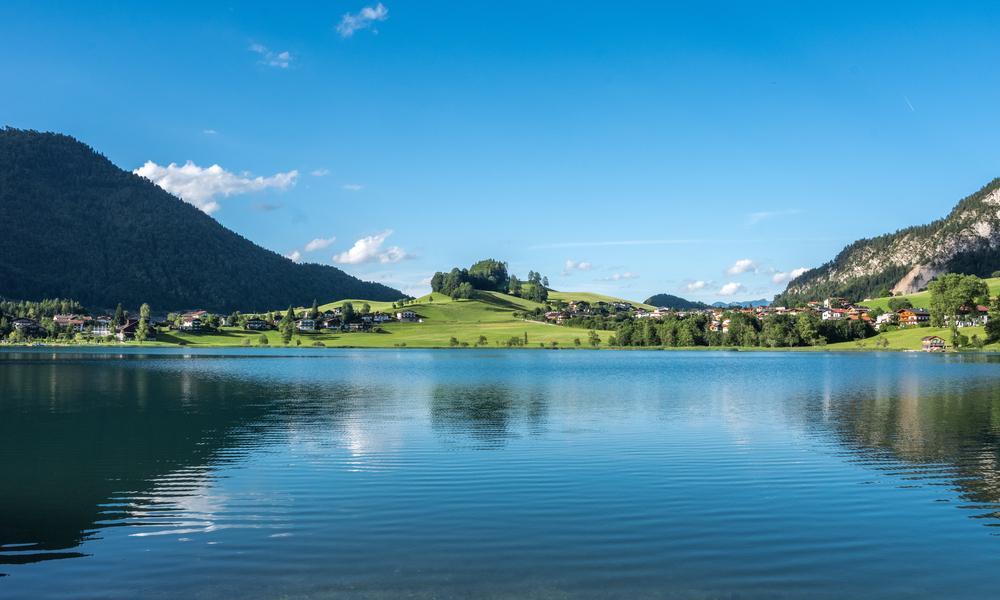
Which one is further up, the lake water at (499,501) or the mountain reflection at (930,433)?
the lake water at (499,501)

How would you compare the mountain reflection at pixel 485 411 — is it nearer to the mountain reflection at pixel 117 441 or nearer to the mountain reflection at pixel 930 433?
the mountain reflection at pixel 117 441

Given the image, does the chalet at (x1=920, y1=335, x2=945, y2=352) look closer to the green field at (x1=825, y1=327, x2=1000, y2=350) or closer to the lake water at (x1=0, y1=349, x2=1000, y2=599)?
the green field at (x1=825, y1=327, x2=1000, y2=350)

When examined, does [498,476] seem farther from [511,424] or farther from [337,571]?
[511,424]

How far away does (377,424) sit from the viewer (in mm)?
43812

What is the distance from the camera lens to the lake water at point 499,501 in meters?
16.4

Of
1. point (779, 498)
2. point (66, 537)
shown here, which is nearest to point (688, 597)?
point (779, 498)

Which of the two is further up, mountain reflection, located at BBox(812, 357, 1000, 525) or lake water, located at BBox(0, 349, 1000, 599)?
lake water, located at BBox(0, 349, 1000, 599)

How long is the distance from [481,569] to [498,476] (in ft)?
36.8

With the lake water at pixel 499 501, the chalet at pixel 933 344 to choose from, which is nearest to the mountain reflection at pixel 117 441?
the lake water at pixel 499 501

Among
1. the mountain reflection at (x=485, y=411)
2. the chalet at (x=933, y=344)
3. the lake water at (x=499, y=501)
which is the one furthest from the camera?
the chalet at (x=933, y=344)

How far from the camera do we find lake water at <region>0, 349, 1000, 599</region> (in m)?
16.4

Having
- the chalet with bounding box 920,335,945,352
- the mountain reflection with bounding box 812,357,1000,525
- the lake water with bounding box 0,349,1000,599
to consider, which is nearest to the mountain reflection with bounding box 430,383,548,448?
the lake water with bounding box 0,349,1000,599

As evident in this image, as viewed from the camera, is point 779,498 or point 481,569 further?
point 779,498

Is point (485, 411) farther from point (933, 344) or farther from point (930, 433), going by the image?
point (933, 344)
